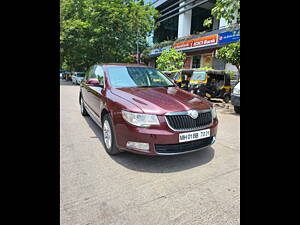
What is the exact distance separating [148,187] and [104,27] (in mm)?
18349

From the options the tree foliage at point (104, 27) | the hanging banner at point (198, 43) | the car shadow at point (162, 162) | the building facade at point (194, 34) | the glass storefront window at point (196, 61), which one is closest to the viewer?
the car shadow at point (162, 162)

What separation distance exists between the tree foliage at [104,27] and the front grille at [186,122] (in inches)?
669

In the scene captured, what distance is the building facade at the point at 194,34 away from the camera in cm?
1543

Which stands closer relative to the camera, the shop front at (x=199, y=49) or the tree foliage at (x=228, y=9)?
the tree foliage at (x=228, y=9)

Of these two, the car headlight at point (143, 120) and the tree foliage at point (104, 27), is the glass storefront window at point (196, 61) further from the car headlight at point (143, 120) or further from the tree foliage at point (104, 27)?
the car headlight at point (143, 120)

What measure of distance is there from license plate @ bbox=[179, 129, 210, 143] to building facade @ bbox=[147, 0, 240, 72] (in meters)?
9.75

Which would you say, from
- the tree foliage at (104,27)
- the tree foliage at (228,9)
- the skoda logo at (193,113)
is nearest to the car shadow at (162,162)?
the skoda logo at (193,113)

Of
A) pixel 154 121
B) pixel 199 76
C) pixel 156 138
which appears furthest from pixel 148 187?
pixel 199 76

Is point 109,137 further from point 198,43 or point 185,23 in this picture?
point 185,23

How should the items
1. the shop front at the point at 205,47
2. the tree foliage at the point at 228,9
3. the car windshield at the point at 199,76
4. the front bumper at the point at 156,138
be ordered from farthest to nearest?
the shop front at the point at 205,47
the car windshield at the point at 199,76
the tree foliage at the point at 228,9
the front bumper at the point at 156,138
